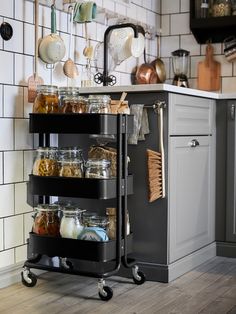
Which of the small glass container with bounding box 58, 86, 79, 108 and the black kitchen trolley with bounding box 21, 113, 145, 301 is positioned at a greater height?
the small glass container with bounding box 58, 86, 79, 108

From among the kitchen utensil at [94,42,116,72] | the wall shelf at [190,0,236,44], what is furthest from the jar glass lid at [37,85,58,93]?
the wall shelf at [190,0,236,44]

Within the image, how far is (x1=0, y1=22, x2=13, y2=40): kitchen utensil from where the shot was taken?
266 centimetres

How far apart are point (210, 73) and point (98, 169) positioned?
1.62 metres

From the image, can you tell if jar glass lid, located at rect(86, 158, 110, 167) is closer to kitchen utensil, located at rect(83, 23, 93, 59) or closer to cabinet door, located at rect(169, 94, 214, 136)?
cabinet door, located at rect(169, 94, 214, 136)

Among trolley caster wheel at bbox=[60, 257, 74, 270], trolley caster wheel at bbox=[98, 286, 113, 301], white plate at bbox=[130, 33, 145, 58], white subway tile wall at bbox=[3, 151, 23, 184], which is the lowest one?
trolley caster wheel at bbox=[98, 286, 113, 301]

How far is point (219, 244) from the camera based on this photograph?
11.3 feet

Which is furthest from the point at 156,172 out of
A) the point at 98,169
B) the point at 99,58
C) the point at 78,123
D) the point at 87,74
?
the point at 99,58

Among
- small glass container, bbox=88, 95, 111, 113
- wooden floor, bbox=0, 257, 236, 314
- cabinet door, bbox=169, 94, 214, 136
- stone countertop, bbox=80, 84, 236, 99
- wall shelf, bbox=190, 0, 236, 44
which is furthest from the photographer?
wall shelf, bbox=190, 0, 236, 44

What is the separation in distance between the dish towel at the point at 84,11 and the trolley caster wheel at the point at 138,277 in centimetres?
125

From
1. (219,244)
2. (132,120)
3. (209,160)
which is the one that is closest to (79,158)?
(132,120)

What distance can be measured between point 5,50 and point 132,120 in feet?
2.13

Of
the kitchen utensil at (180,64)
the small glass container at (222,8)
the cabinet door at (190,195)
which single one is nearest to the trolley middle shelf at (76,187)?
the cabinet door at (190,195)

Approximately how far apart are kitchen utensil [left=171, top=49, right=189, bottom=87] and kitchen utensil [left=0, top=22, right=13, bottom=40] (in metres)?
1.44

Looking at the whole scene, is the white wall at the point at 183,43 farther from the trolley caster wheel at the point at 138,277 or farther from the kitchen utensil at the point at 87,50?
the trolley caster wheel at the point at 138,277
